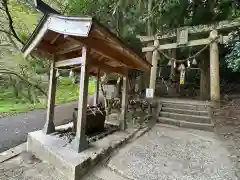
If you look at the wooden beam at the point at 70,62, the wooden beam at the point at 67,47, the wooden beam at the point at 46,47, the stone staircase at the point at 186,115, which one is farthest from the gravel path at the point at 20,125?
the stone staircase at the point at 186,115

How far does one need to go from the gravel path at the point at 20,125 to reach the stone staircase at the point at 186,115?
4.16 m

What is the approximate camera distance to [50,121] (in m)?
4.85

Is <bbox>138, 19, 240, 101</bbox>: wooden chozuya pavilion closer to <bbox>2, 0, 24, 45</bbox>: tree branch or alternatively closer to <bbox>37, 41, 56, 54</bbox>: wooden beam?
<bbox>37, 41, 56, 54</bbox>: wooden beam

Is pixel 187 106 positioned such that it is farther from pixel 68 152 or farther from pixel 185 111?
pixel 68 152

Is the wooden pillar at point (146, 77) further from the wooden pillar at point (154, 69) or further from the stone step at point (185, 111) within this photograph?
the stone step at point (185, 111)

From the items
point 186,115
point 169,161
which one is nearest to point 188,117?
point 186,115

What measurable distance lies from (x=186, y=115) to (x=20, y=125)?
6.30 m

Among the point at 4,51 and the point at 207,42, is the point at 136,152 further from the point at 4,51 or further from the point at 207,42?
the point at 4,51

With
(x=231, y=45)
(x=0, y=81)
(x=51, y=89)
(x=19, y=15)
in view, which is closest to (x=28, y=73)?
(x=19, y=15)

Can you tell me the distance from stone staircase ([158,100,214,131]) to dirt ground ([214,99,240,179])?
35 cm

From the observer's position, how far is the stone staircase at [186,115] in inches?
260

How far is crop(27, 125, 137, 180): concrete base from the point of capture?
128 inches

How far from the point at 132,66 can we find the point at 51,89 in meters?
2.41

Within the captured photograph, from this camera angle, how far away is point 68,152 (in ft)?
12.0
